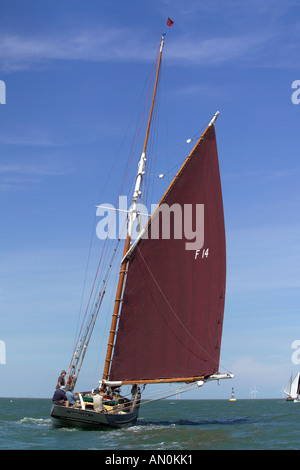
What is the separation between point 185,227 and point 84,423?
1368 centimetres

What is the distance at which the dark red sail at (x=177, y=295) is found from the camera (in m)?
38.6

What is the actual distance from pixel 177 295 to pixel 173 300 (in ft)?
1.36

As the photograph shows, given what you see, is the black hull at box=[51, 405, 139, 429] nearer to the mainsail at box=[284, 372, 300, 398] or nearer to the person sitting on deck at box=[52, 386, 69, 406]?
the person sitting on deck at box=[52, 386, 69, 406]

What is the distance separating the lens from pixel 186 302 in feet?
130

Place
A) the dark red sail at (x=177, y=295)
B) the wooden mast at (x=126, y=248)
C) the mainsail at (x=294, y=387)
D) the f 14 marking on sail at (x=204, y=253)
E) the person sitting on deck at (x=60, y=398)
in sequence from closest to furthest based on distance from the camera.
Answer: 1. the person sitting on deck at (x=60, y=398)
2. the dark red sail at (x=177, y=295)
3. the wooden mast at (x=126, y=248)
4. the f 14 marking on sail at (x=204, y=253)
5. the mainsail at (x=294, y=387)

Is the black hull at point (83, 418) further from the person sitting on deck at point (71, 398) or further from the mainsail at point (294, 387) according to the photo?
the mainsail at point (294, 387)

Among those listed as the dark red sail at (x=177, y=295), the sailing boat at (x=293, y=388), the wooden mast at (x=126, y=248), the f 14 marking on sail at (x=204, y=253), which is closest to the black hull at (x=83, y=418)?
the dark red sail at (x=177, y=295)

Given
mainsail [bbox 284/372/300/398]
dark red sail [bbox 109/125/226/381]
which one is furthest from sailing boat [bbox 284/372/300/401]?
dark red sail [bbox 109/125/226/381]

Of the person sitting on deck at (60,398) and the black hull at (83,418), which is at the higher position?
the person sitting on deck at (60,398)

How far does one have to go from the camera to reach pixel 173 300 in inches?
1551

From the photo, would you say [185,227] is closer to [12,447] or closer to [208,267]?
[208,267]

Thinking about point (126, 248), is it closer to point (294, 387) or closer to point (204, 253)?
point (204, 253)

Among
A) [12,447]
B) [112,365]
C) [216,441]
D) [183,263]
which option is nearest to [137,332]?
[112,365]

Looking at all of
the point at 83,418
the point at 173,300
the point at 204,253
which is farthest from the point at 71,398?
the point at 204,253
